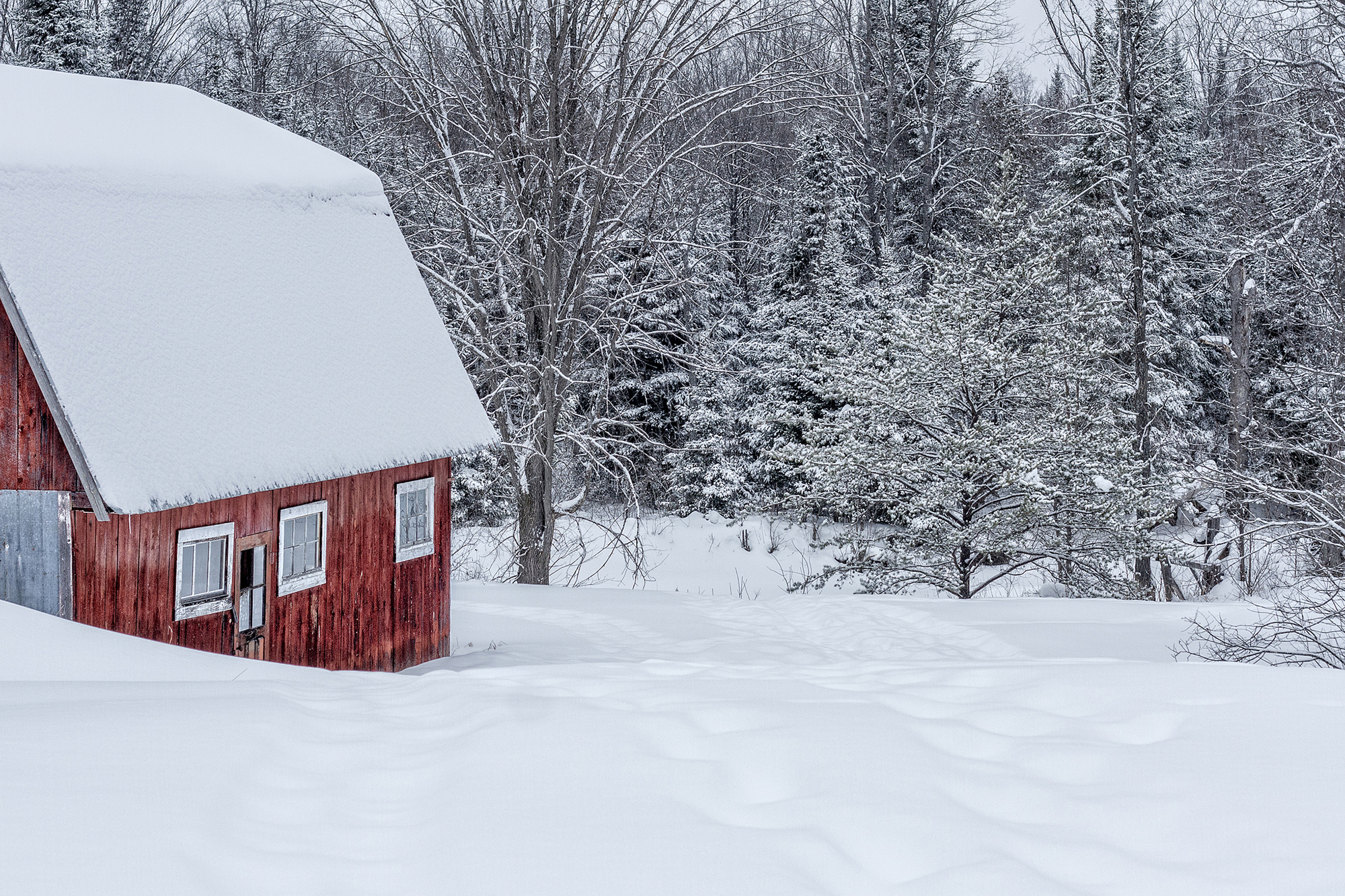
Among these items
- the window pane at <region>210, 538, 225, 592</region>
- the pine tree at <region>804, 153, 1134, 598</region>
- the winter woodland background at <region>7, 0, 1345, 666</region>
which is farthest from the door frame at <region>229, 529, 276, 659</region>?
the pine tree at <region>804, 153, 1134, 598</region>

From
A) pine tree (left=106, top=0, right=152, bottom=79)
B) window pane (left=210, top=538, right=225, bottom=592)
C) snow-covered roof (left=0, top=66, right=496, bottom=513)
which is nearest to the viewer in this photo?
snow-covered roof (left=0, top=66, right=496, bottom=513)

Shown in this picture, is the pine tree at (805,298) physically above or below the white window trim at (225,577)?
above

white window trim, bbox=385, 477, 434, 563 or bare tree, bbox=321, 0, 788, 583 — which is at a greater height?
bare tree, bbox=321, 0, 788, 583

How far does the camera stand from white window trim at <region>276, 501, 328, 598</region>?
8881mm

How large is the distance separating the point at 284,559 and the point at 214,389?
5.88 feet

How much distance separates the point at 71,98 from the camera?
9.15 meters

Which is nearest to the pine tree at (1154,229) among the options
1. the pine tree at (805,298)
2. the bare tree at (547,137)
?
the pine tree at (805,298)

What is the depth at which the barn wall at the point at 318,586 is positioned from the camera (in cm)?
751

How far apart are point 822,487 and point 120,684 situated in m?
13.0

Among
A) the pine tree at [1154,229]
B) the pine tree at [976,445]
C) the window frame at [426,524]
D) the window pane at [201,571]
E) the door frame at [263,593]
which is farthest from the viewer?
the pine tree at [1154,229]

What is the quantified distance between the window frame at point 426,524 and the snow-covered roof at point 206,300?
0.66 m

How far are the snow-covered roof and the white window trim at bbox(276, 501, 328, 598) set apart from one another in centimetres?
63

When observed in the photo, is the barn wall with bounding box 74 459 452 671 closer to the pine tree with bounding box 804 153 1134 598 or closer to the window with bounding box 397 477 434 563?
the window with bounding box 397 477 434 563

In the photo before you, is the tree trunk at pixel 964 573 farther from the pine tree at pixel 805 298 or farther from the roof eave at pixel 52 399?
the roof eave at pixel 52 399
